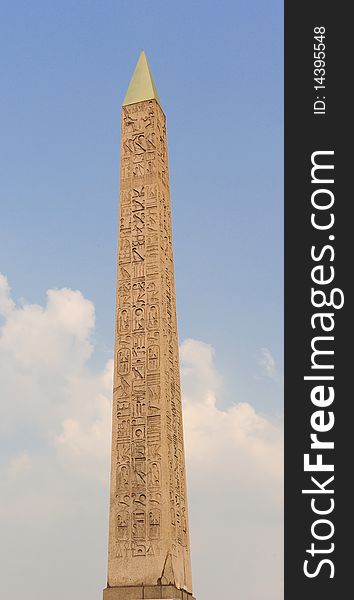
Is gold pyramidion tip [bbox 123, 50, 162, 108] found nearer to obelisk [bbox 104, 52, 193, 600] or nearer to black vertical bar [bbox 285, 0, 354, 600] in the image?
obelisk [bbox 104, 52, 193, 600]

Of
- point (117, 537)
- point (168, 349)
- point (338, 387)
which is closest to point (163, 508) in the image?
point (117, 537)

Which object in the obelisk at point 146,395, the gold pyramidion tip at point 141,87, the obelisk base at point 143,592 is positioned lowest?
the obelisk base at point 143,592

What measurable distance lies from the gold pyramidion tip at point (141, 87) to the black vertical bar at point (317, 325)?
4.01m

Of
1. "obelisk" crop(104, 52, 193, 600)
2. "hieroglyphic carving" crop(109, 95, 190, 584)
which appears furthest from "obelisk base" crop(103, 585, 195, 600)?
"hieroglyphic carving" crop(109, 95, 190, 584)

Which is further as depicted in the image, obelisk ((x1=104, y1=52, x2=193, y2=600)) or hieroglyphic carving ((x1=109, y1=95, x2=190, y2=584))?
hieroglyphic carving ((x1=109, y1=95, x2=190, y2=584))

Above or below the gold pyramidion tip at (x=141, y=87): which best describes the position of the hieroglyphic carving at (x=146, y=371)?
below

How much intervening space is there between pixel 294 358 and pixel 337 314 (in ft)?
2.72

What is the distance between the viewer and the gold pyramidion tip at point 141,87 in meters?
18.1

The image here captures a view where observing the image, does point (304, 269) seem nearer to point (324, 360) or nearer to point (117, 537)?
point (324, 360)

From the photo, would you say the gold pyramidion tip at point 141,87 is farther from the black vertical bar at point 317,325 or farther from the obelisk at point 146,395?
the black vertical bar at point 317,325

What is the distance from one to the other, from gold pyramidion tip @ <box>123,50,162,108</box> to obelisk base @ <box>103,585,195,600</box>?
8.32 meters

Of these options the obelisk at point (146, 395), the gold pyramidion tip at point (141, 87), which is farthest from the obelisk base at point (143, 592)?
the gold pyramidion tip at point (141, 87)

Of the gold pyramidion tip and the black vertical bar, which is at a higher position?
the gold pyramidion tip

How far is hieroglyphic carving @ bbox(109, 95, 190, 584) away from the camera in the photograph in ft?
51.2
